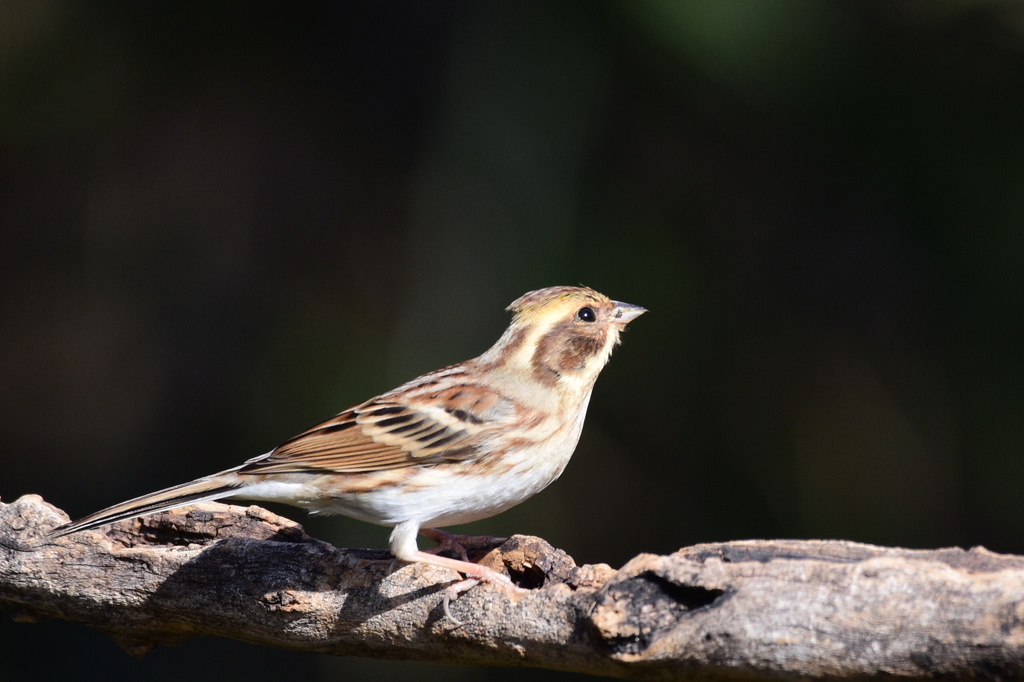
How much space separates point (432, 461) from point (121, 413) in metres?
4.22

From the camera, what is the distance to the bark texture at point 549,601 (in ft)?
7.16

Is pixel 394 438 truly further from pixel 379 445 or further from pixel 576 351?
pixel 576 351

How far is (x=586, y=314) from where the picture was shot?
11.7ft

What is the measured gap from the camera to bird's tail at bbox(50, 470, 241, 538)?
9.60ft

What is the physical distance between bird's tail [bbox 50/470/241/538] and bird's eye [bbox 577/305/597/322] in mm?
1367

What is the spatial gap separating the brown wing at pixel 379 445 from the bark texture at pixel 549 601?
0.24 metres

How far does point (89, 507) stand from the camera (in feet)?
19.1

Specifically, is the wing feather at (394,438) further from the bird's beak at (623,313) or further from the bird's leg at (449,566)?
the bird's beak at (623,313)

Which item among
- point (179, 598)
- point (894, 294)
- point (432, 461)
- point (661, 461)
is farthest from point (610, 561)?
point (179, 598)

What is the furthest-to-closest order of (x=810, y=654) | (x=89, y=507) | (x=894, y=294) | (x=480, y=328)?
1. (x=89, y=507)
2. (x=894, y=294)
3. (x=480, y=328)
4. (x=810, y=654)

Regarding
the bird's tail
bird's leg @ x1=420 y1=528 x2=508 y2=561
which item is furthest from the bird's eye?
the bird's tail

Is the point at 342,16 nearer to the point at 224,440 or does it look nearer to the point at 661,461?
the point at 224,440

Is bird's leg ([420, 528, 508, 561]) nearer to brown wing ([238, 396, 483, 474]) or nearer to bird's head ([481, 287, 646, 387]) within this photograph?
brown wing ([238, 396, 483, 474])

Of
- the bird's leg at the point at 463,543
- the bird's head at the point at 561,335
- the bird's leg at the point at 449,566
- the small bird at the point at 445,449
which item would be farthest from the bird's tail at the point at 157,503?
the bird's head at the point at 561,335
